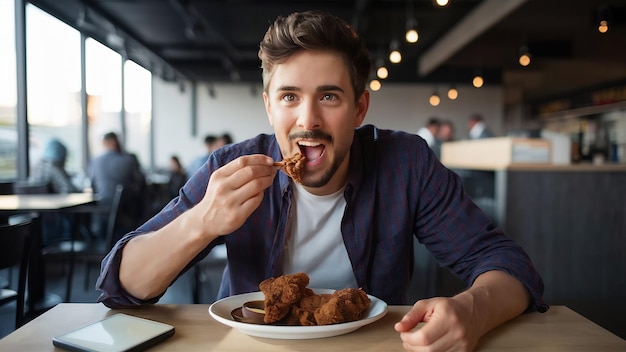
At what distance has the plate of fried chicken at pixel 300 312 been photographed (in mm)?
923

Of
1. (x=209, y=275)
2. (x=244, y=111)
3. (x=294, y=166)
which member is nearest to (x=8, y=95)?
(x=209, y=275)

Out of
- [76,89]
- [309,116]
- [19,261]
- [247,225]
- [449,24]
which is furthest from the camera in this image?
[449,24]

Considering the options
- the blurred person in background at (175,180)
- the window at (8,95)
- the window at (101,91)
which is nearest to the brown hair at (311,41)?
the window at (8,95)

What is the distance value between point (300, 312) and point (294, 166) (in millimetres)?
417

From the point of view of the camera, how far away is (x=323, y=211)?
1.54m

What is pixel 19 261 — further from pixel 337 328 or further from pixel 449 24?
pixel 449 24

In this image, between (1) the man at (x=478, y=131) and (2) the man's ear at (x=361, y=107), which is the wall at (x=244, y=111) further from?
(2) the man's ear at (x=361, y=107)

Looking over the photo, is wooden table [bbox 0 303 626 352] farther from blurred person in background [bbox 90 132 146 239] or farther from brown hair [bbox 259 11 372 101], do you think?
blurred person in background [bbox 90 132 146 239]

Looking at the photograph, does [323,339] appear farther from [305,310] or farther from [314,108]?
[314,108]

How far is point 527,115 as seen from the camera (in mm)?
13180

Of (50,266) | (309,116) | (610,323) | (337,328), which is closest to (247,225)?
(309,116)

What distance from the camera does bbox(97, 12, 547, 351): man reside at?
115 cm

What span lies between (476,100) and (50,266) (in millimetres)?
11050

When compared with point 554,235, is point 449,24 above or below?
above
